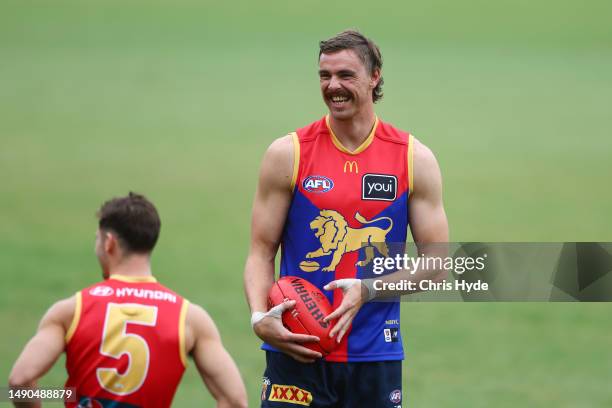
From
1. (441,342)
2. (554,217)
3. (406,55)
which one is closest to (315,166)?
→ (441,342)

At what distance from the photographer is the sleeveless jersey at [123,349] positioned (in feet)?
19.5

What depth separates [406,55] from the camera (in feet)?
154

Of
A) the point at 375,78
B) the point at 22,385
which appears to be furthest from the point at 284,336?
the point at 22,385

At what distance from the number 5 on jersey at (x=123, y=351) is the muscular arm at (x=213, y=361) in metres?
0.23

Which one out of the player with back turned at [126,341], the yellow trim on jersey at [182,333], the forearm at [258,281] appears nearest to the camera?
the player with back turned at [126,341]

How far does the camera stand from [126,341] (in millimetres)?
5941

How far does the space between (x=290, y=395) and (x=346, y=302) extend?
0.65 m

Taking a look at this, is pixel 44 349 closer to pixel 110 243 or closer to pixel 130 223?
pixel 110 243

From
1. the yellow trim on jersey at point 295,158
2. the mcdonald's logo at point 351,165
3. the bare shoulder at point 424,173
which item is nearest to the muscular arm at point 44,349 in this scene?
the yellow trim on jersey at point 295,158

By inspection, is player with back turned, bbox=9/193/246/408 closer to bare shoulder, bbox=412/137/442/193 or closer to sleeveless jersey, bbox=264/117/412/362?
sleeveless jersey, bbox=264/117/412/362

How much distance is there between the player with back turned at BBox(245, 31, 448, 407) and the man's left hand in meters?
0.01

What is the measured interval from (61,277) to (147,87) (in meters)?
19.8

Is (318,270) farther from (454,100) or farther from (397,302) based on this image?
(454,100)

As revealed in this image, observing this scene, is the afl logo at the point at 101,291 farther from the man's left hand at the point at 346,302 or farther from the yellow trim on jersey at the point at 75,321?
the man's left hand at the point at 346,302
